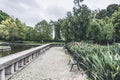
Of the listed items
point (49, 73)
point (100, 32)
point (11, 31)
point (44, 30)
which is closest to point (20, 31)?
point (11, 31)

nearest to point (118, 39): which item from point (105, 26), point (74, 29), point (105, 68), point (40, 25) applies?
point (105, 26)

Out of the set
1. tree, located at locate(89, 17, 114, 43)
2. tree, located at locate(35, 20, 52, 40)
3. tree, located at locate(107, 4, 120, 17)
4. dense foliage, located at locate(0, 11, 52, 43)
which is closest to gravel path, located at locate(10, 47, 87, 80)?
tree, located at locate(89, 17, 114, 43)

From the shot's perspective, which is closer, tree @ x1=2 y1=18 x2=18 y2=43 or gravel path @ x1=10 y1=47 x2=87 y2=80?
gravel path @ x1=10 y1=47 x2=87 y2=80

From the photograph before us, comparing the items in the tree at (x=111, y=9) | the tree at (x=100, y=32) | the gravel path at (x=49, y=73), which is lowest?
the gravel path at (x=49, y=73)

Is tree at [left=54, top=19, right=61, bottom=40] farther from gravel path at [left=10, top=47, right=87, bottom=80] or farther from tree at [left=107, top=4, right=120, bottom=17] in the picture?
gravel path at [left=10, top=47, right=87, bottom=80]

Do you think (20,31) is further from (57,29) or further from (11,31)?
(57,29)

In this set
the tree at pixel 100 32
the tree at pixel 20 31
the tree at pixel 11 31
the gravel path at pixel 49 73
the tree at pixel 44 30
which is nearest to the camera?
the gravel path at pixel 49 73

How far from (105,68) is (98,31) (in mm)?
38958

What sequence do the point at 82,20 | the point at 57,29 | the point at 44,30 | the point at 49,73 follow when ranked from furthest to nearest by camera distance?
the point at 44,30 < the point at 57,29 < the point at 82,20 < the point at 49,73

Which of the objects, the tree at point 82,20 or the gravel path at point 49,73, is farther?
the tree at point 82,20

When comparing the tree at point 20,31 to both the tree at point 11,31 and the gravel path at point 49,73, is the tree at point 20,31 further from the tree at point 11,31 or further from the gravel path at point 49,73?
the gravel path at point 49,73

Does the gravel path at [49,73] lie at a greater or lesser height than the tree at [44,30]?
lesser

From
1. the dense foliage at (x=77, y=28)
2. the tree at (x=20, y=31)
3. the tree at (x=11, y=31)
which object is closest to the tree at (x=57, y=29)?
the dense foliage at (x=77, y=28)

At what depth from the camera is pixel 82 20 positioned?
119ft
